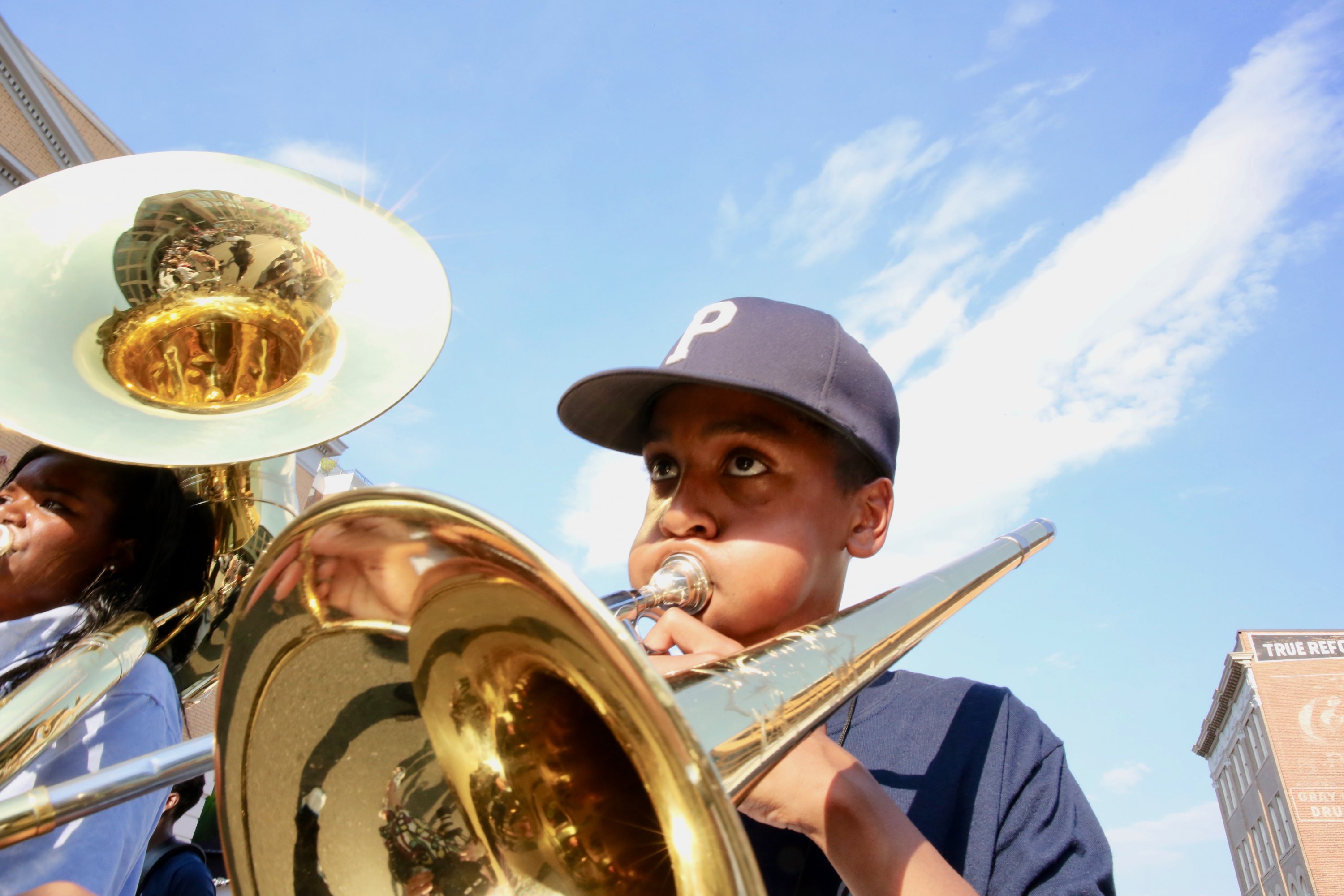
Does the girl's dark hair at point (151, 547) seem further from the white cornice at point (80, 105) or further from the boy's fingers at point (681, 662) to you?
the white cornice at point (80, 105)

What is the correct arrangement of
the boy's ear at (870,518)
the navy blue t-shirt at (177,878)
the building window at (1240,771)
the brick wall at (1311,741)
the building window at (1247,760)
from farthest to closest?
the building window at (1240,771) → the building window at (1247,760) → the brick wall at (1311,741) → the navy blue t-shirt at (177,878) → the boy's ear at (870,518)

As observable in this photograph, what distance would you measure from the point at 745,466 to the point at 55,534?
6.03 ft

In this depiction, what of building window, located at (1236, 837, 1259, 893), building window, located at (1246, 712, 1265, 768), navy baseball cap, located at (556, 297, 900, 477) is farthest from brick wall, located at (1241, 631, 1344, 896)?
navy baseball cap, located at (556, 297, 900, 477)

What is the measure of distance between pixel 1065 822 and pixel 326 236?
2800mm

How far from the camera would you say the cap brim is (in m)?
1.79

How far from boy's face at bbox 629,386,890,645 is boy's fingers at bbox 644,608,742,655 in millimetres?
298

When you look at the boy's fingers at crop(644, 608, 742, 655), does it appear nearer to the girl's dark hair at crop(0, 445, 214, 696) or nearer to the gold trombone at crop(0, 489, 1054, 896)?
the gold trombone at crop(0, 489, 1054, 896)

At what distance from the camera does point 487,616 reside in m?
1.15

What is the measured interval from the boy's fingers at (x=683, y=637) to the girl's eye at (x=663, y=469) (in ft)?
1.92

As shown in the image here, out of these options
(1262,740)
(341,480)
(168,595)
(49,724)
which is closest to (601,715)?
(49,724)

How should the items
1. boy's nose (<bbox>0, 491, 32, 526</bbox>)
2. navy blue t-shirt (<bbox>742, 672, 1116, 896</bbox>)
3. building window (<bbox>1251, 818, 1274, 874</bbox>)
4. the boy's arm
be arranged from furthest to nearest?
1. building window (<bbox>1251, 818, 1274, 874</bbox>)
2. boy's nose (<bbox>0, 491, 32, 526</bbox>)
3. navy blue t-shirt (<bbox>742, 672, 1116, 896</bbox>)
4. the boy's arm

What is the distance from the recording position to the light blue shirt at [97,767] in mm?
1613

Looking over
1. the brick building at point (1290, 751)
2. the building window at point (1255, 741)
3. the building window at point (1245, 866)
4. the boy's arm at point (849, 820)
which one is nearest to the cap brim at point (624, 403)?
the boy's arm at point (849, 820)

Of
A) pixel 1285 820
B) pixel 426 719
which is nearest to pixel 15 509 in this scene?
pixel 426 719
